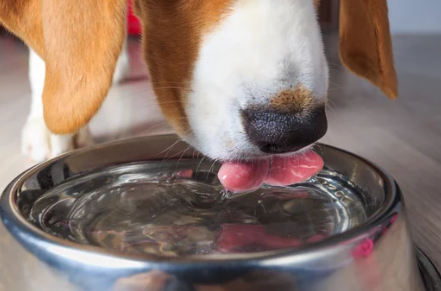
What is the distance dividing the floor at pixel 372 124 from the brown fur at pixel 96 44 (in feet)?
0.57

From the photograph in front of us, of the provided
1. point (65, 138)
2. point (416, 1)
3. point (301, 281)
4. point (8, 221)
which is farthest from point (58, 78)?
point (416, 1)

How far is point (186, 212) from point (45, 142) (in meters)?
0.62

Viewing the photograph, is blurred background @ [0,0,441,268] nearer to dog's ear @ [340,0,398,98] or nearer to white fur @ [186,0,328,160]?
dog's ear @ [340,0,398,98]

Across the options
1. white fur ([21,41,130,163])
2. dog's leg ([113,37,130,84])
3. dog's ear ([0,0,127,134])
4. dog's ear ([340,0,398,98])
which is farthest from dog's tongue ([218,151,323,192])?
dog's leg ([113,37,130,84])

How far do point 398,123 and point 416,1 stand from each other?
2665 millimetres

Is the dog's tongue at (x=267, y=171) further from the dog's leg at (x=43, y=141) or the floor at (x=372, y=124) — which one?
the dog's leg at (x=43, y=141)

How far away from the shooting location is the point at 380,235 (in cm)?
69

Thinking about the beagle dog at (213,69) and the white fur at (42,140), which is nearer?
the beagle dog at (213,69)

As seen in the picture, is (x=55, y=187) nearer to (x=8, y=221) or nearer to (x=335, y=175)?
(x=8, y=221)

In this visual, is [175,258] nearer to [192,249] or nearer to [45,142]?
[192,249]

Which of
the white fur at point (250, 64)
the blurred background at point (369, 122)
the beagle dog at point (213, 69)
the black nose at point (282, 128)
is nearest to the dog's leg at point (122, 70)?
the blurred background at point (369, 122)

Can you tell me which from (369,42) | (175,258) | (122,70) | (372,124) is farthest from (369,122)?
(175,258)

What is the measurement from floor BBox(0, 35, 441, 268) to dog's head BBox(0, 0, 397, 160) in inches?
8.1

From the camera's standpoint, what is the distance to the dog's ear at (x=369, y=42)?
4.19ft
